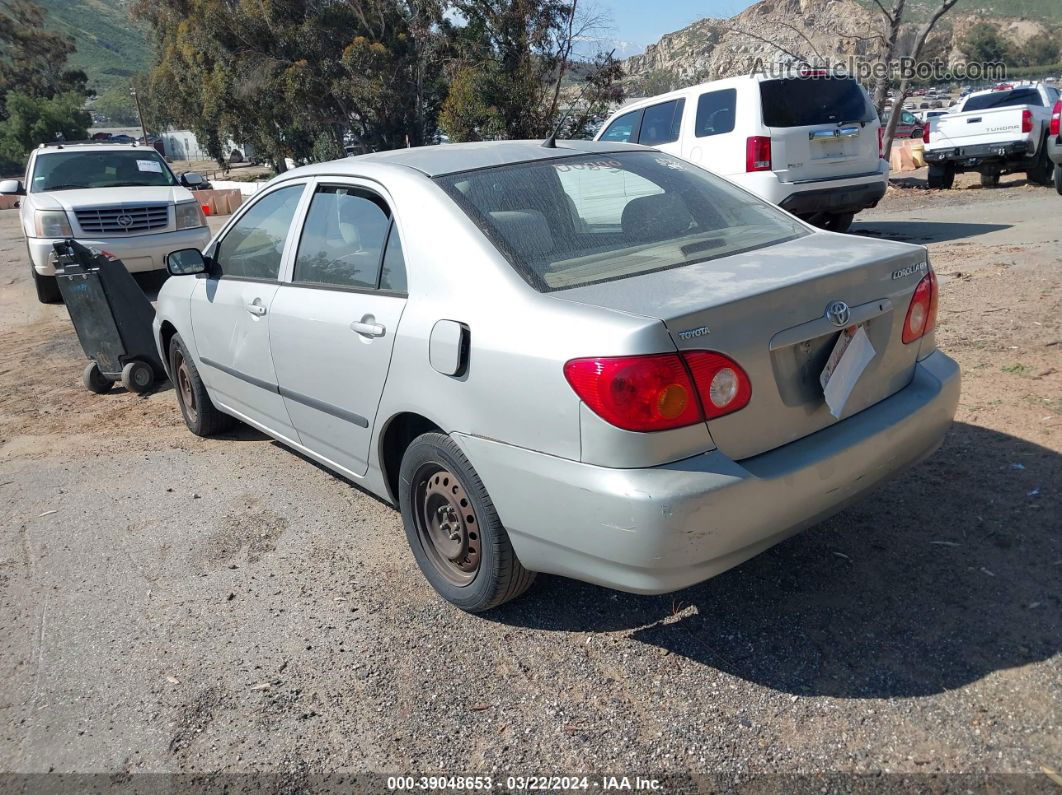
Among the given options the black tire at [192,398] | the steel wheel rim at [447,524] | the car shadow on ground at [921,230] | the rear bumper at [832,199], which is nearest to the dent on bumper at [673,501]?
the steel wheel rim at [447,524]

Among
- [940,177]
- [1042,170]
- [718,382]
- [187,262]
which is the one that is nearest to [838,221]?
[940,177]

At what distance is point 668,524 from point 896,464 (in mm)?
1114

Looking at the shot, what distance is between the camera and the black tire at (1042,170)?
14.8 metres

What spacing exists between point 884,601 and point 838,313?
1.09 meters

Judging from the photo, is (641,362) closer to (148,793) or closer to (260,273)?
(148,793)

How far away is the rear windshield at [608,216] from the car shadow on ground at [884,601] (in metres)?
1.22

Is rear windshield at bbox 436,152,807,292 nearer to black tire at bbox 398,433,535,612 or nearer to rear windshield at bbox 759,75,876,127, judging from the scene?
black tire at bbox 398,433,535,612

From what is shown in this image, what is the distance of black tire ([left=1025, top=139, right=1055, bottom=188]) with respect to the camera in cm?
1475

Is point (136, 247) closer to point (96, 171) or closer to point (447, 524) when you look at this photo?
point (96, 171)

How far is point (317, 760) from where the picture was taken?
2613 mm

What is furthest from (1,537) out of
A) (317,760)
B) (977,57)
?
(977,57)

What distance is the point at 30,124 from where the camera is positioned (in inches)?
2783

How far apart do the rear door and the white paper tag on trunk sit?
6.81 meters

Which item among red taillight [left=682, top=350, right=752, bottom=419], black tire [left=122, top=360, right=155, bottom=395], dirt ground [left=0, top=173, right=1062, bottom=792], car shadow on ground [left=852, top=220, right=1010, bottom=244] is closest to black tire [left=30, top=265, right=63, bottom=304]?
black tire [left=122, top=360, right=155, bottom=395]
